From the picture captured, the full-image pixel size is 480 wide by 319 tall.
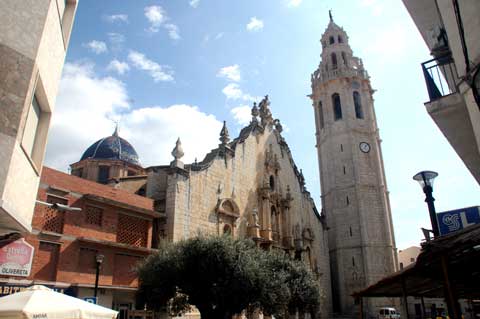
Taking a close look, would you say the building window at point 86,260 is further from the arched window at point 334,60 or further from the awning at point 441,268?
the arched window at point 334,60

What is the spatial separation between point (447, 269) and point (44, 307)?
718 cm

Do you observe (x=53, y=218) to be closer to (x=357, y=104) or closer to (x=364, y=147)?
(x=364, y=147)

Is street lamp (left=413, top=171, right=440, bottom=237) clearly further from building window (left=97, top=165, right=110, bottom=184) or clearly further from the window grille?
building window (left=97, top=165, right=110, bottom=184)

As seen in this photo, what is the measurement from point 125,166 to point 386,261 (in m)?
25.8

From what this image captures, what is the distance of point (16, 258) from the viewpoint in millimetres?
12117

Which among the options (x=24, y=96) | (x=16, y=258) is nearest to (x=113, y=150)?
(x=16, y=258)

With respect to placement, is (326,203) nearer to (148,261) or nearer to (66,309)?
(148,261)

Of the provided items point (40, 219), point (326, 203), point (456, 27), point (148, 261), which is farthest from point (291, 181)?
point (456, 27)

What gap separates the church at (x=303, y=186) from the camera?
2464 cm

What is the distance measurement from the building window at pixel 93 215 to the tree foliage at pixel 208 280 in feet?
9.59

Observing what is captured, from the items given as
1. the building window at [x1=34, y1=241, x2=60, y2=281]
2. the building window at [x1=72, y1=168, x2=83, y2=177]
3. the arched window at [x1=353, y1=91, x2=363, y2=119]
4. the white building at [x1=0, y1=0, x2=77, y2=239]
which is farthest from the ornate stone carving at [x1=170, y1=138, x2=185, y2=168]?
the arched window at [x1=353, y1=91, x2=363, y2=119]

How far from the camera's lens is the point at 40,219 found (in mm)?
15906

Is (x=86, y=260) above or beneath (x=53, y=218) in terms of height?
beneath

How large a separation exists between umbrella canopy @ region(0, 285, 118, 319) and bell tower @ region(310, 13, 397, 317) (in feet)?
104
